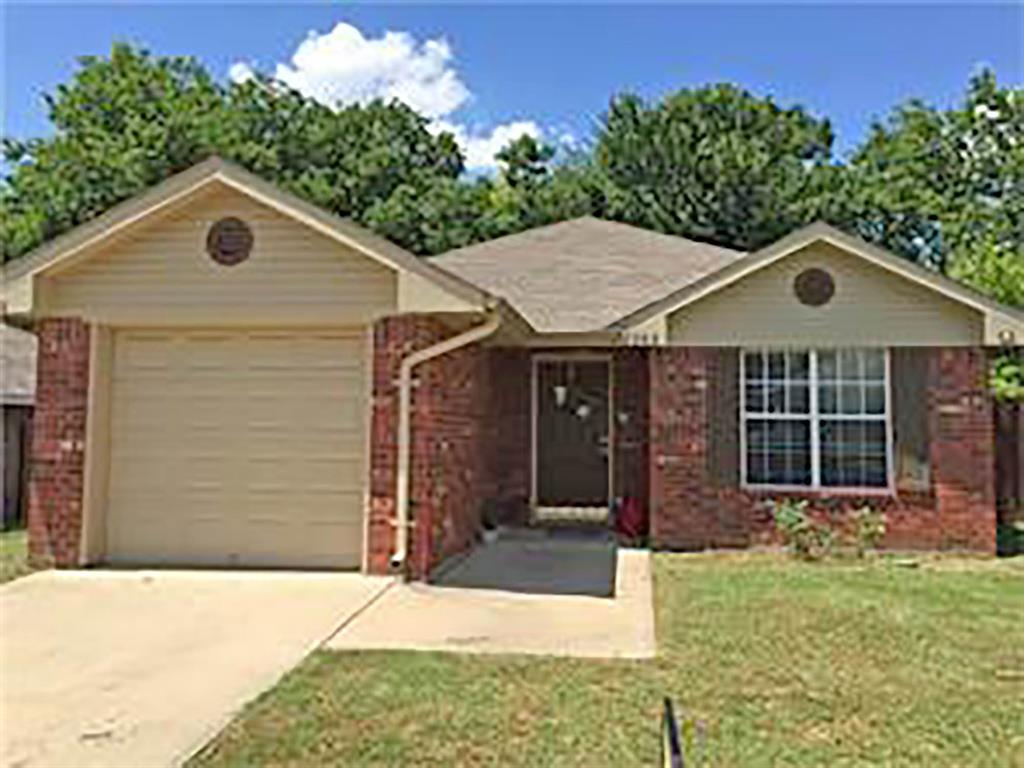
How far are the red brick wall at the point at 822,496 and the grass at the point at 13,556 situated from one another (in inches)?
264

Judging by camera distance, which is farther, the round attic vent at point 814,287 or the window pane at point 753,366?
the window pane at point 753,366

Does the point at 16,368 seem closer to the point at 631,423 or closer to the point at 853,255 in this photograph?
the point at 631,423

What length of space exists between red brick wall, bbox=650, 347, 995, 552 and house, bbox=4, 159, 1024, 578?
0.08 feet

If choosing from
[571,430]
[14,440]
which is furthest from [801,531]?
[14,440]

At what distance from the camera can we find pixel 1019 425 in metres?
13.1

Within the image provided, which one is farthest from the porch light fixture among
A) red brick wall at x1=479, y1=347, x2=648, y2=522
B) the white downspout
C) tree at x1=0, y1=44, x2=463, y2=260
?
tree at x1=0, y1=44, x2=463, y2=260

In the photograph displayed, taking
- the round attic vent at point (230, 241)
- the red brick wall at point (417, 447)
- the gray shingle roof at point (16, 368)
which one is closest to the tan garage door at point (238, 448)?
the red brick wall at point (417, 447)

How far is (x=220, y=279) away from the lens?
348 inches

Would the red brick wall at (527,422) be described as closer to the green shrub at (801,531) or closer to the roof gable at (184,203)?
the green shrub at (801,531)

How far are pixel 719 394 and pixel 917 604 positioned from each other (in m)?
3.63

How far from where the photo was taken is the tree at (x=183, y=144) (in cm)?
A: 2742

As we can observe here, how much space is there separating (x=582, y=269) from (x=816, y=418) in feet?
16.4

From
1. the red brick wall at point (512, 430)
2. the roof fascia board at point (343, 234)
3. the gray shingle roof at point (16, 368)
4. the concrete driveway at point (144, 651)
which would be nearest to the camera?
the concrete driveway at point (144, 651)

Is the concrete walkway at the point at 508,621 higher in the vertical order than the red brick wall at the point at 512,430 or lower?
lower
